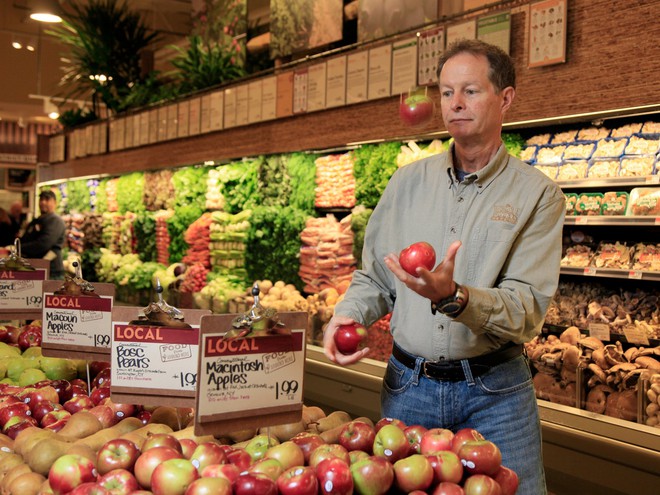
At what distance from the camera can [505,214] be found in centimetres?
211

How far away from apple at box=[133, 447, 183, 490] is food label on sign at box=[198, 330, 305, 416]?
0.42ft

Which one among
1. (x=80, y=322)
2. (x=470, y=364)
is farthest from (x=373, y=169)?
(x=470, y=364)

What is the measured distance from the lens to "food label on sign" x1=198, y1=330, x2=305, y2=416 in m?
1.77

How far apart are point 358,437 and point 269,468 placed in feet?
1.05

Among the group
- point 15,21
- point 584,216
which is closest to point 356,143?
point 584,216

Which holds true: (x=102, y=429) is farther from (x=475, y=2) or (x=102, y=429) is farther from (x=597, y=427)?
(x=475, y=2)

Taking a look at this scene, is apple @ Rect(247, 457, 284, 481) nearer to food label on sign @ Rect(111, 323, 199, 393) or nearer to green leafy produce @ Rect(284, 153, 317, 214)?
food label on sign @ Rect(111, 323, 199, 393)

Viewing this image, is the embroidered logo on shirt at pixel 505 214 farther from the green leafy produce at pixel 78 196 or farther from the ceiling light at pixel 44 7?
the green leafy produce at pixel 78 196

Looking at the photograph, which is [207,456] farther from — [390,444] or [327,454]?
[390,444]

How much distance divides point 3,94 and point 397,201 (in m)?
14.3

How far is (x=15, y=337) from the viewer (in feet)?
11.6

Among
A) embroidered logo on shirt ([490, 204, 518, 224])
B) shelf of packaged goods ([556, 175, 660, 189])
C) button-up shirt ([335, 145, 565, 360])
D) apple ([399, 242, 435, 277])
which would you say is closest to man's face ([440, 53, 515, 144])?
button-up shirt ([335, 145, 565, 360])

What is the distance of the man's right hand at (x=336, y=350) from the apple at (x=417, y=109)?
2.54 m

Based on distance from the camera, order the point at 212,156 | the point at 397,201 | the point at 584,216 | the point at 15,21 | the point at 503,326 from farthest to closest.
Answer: the point at 15,21 → the point at 212,156 → the point at 584,216 → the point at 397,201 → the point at 503,326
